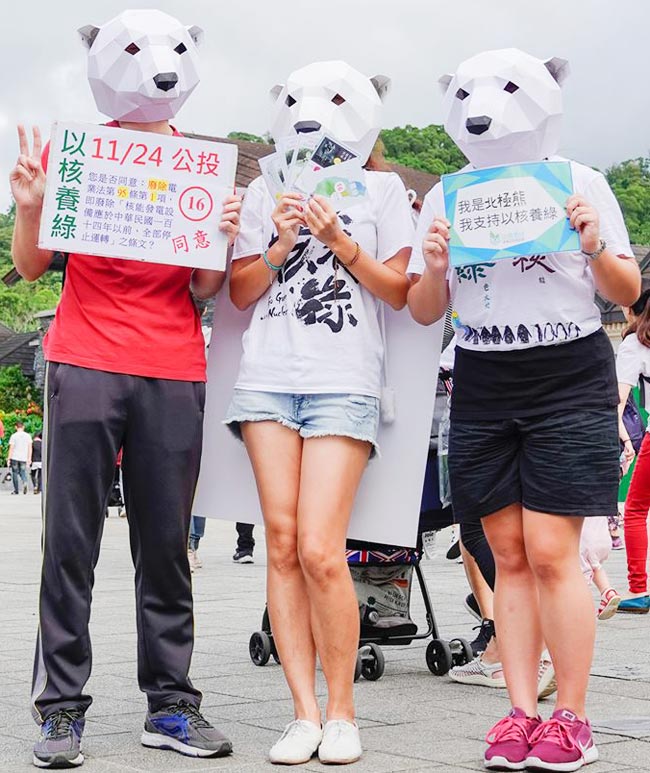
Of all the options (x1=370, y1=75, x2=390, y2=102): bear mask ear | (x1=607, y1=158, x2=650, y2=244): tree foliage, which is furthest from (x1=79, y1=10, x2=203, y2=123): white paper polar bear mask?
(x1=607, y1=158, x2=650, y2=244): tree foliage

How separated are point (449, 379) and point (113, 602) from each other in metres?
3.90

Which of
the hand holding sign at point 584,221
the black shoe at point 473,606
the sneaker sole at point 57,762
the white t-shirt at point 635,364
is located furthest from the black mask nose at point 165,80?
the white t-shirt at point 635,364

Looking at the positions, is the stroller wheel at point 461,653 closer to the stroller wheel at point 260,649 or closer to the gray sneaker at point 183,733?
the stroller wheel at point 260,649

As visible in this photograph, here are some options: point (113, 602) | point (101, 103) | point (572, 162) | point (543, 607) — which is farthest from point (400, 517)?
point (113, 602)

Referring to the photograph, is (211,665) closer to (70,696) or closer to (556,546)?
(70,696)

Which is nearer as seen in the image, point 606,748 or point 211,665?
point 606,748

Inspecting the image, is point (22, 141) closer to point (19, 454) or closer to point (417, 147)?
point (19, 454)

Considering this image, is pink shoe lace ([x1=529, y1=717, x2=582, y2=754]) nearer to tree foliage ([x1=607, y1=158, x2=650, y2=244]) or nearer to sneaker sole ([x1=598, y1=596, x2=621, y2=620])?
sneaker sole ([x1=598, y1=596, x2=621, y2=620])

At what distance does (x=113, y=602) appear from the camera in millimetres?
9023

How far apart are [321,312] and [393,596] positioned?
7.40 feet

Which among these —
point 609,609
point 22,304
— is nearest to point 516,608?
point 609,609

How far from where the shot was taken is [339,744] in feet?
13.6

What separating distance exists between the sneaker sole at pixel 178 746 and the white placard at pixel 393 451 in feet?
2.54

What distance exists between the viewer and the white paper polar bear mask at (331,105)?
14.8 ft
